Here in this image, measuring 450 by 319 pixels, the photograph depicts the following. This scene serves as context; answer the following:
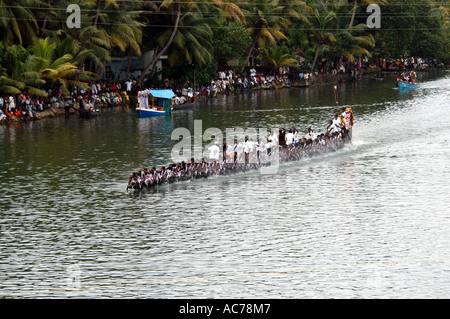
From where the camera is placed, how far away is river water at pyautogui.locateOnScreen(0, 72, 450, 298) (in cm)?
2594

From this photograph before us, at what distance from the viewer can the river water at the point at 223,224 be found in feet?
85.1

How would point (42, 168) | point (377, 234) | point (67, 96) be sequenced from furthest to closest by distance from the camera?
1. point (67, 96)
2. point (42, 168)
3. point (377, 234)

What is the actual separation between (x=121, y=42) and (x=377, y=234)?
45051mm

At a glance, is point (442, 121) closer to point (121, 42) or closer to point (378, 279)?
point (121, 42)

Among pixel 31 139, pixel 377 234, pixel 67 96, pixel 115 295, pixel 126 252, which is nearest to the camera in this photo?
pixel 115 295

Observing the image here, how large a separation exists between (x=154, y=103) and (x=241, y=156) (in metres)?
29.1

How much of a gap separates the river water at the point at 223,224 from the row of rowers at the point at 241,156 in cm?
62

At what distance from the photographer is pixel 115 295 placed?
25.0 meters

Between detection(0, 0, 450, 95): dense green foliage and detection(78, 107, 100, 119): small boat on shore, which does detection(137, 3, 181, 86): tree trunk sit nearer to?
detection(0, 0, 450, 95): dense green foliage

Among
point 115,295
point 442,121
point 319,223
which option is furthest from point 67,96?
point 115,295

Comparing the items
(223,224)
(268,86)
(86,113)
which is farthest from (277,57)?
(223,224)

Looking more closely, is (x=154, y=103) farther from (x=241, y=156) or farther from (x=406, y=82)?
(x=406, y=82)

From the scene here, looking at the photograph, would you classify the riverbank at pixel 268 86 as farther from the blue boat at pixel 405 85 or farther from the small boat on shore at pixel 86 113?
the blue boat at pixel 405 85

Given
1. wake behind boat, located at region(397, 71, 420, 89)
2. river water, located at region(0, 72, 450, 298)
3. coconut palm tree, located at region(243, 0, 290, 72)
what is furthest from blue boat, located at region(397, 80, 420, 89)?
river water, located at region(0, 72, 450, 298)
